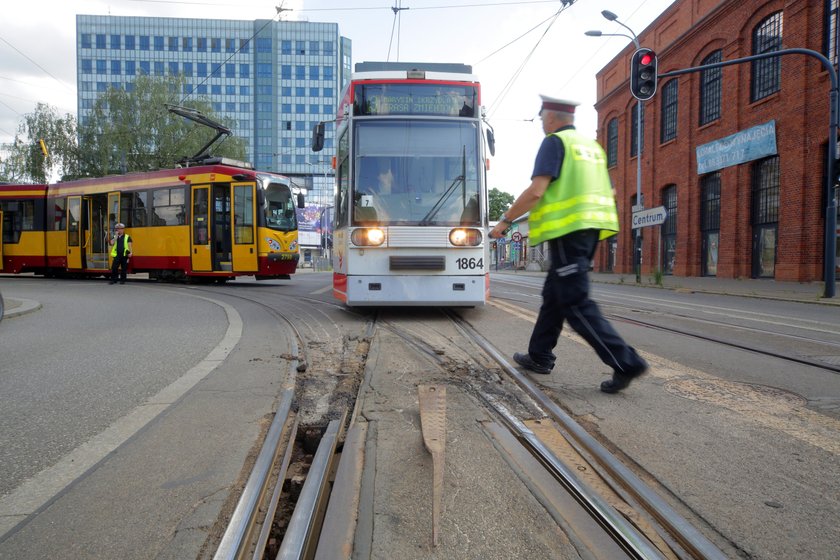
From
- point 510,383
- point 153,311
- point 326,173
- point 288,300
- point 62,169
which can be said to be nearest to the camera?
point 510,383

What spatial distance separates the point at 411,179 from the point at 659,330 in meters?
3.79

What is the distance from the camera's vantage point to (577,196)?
3818 mm

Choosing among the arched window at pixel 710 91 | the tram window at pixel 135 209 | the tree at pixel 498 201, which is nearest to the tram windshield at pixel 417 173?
the tram window at pixel 135 209

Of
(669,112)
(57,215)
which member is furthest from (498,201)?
(57,215)

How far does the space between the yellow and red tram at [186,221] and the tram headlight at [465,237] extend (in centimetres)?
938

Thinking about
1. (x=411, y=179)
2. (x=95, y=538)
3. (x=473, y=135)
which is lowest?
(x=95, y=538)

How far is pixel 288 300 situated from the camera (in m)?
11.0

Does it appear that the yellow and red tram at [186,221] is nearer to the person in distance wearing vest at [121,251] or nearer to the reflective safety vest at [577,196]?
the person in distance wearing vest at [121,251]

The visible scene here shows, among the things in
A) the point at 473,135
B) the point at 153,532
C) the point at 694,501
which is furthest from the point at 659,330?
the point at 153,532

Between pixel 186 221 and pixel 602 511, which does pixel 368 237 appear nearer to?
pixel 602 511

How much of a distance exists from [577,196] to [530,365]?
54.2 inches

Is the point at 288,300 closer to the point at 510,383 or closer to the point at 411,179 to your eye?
the point at 411,179

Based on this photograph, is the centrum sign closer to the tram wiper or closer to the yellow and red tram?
the yellow and red tram

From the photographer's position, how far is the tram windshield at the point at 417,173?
752cm
